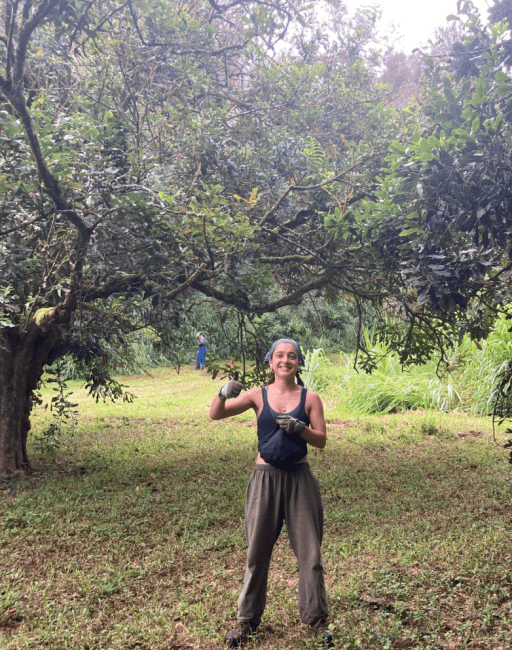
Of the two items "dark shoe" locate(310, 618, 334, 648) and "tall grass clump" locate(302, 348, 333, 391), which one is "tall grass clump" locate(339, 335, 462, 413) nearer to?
"tall grass clump" locate(302, 348, 333, 391)

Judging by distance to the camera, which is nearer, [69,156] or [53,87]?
[69,156]

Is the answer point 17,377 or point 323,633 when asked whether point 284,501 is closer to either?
point 323,633

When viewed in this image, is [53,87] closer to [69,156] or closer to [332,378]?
[69,156]

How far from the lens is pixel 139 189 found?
5520 mm

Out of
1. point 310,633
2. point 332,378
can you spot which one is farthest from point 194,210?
point 332,378

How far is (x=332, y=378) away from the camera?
14.8m

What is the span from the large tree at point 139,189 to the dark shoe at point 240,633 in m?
2.72

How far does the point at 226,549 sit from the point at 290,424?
94.9 inches

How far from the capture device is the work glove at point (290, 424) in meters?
3.12

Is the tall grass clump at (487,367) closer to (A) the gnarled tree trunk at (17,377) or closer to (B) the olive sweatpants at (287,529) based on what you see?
(A) the gnarled tree trunk at (17,377)

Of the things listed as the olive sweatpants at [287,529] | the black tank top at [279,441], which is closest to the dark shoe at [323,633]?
the olive sweatpants at [287,529]

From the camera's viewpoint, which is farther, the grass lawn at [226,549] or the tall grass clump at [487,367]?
the tall grass clump at [487,367]

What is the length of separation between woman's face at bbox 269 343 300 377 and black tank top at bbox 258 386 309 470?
186 millimetres

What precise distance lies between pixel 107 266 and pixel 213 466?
342cm
